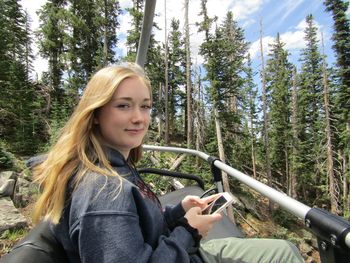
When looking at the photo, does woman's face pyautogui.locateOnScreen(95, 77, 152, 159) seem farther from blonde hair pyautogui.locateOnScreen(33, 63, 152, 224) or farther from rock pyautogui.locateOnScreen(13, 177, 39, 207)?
rock pyautogui.locateOnScreen(13, 177, 39, 207)

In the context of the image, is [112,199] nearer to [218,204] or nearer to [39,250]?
[39,250]

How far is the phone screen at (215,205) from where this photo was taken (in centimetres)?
168

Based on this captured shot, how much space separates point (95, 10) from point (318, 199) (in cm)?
2668

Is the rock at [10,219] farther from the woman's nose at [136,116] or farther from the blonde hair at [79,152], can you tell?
the woman's nose at [136,116]

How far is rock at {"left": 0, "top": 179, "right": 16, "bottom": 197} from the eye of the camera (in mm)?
8703

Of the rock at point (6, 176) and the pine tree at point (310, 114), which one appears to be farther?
the pine tree at point (310, 114)

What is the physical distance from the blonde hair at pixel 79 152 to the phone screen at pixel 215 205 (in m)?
0.60

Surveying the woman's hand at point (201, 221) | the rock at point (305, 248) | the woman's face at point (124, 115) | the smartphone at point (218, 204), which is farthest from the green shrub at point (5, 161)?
the rock at point (305, 248)

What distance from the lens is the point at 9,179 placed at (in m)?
9.69

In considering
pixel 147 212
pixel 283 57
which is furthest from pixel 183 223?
pixel 283 57

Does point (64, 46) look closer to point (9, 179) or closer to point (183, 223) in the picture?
point (9, 179)

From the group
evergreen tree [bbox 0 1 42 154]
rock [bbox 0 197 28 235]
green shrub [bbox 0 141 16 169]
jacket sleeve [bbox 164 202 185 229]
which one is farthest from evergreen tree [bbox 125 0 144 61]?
jacket sleeve [bbox 164 202 185 229]

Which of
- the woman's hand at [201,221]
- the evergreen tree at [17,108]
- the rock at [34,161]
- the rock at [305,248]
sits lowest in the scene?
the rock at [305,248]

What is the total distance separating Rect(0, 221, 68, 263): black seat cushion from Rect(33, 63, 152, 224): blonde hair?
8 cm
